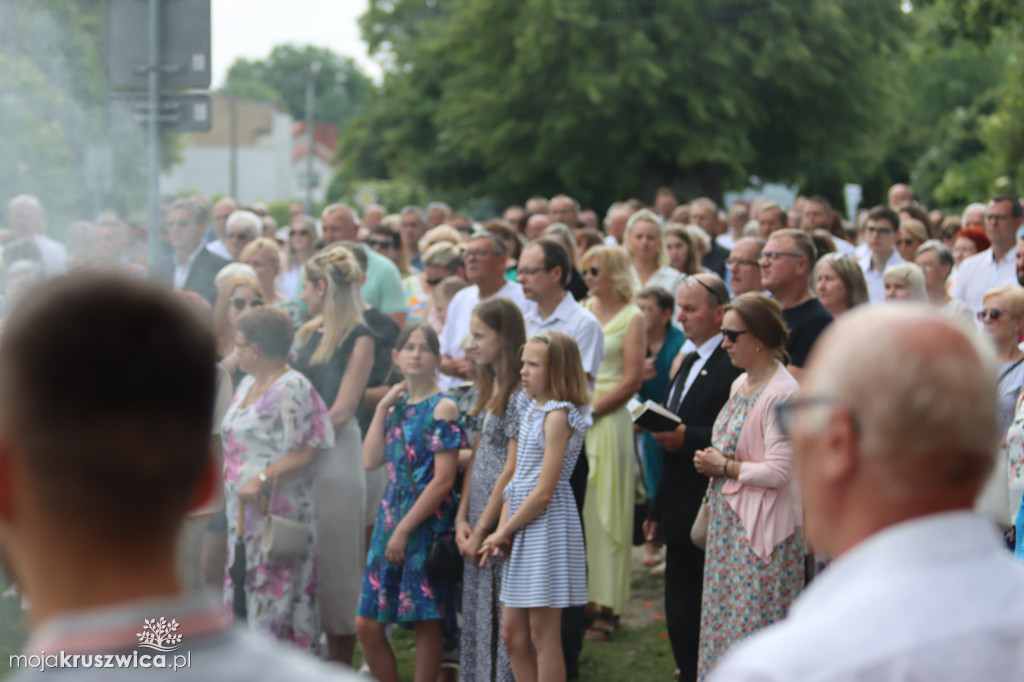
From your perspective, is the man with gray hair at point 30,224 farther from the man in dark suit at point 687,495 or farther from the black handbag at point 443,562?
the man in dark suit at point 687,495

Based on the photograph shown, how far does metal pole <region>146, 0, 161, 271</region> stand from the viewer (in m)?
6.87

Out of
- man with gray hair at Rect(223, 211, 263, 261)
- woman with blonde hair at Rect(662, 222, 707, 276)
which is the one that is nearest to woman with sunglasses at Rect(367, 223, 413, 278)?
man with gray hair at Rect(223, 211, 263, 261)

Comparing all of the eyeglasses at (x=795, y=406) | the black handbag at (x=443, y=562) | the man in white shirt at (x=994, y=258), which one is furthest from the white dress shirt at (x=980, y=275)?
the eyeglasses at (x=795, y=406)

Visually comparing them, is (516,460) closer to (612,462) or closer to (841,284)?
(612,462)

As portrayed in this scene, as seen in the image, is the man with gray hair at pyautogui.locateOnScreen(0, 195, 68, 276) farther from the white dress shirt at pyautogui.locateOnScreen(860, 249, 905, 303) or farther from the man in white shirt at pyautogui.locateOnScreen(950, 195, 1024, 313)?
the man in white shirt at pyautogui.locateOnScreen(950, 195, 1024, 313)

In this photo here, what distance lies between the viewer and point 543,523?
4.95m

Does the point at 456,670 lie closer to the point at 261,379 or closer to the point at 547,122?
the point at 261,379

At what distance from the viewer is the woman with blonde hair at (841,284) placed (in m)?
6.15

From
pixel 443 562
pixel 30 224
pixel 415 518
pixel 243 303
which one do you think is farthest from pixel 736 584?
pixel 30 224

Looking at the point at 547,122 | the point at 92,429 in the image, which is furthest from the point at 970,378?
the point at 547,122

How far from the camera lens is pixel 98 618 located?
1.18 m

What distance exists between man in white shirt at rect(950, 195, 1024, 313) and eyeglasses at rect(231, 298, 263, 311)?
16.7 feet

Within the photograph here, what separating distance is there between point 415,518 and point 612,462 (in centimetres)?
142

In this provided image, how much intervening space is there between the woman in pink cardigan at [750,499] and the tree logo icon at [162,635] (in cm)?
357
